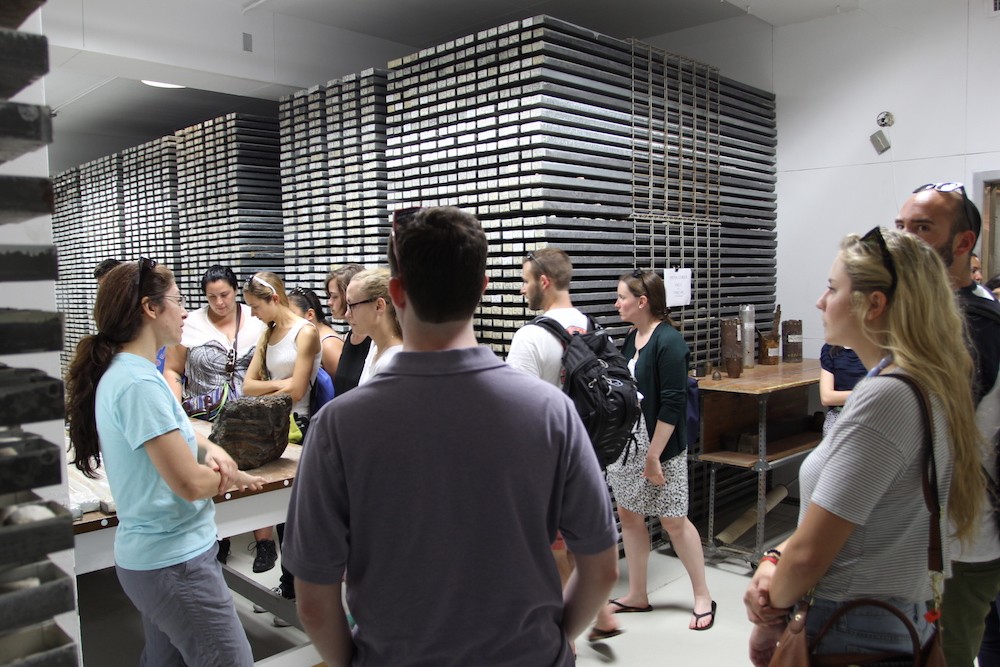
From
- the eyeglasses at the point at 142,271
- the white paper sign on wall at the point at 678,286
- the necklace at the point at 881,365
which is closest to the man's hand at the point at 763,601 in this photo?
the necklace at the point at 881,365

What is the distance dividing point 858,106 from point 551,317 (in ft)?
13.1

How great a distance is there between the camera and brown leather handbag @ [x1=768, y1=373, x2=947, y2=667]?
5.09 feet

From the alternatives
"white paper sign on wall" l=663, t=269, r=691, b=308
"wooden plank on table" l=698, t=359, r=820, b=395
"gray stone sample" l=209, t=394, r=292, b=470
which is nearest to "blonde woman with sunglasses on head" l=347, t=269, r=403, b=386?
"gray stone sample" l=209, t=394, r=292, b=470

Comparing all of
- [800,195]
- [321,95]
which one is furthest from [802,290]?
[321,95]

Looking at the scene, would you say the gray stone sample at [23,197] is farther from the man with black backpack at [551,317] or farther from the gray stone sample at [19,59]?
the man with black backpack at [551,317]

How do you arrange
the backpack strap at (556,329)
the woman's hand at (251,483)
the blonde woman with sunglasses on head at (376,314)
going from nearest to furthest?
the blonde woman with sunglasses on head at (376,314) < the woman's hand at (251,483) < the backpack strap at (556,329)

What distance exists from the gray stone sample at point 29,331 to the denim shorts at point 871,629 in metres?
1.63

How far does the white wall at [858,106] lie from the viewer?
5.43 meters

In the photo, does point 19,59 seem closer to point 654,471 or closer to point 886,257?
point 886,257

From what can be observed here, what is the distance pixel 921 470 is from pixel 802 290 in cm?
523

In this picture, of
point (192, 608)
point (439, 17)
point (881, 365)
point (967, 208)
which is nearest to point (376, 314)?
point (192, 608)

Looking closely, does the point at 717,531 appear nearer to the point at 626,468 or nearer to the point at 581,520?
the point at 626,468

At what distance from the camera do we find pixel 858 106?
19.6 ft

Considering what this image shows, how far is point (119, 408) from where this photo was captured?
211 cm
